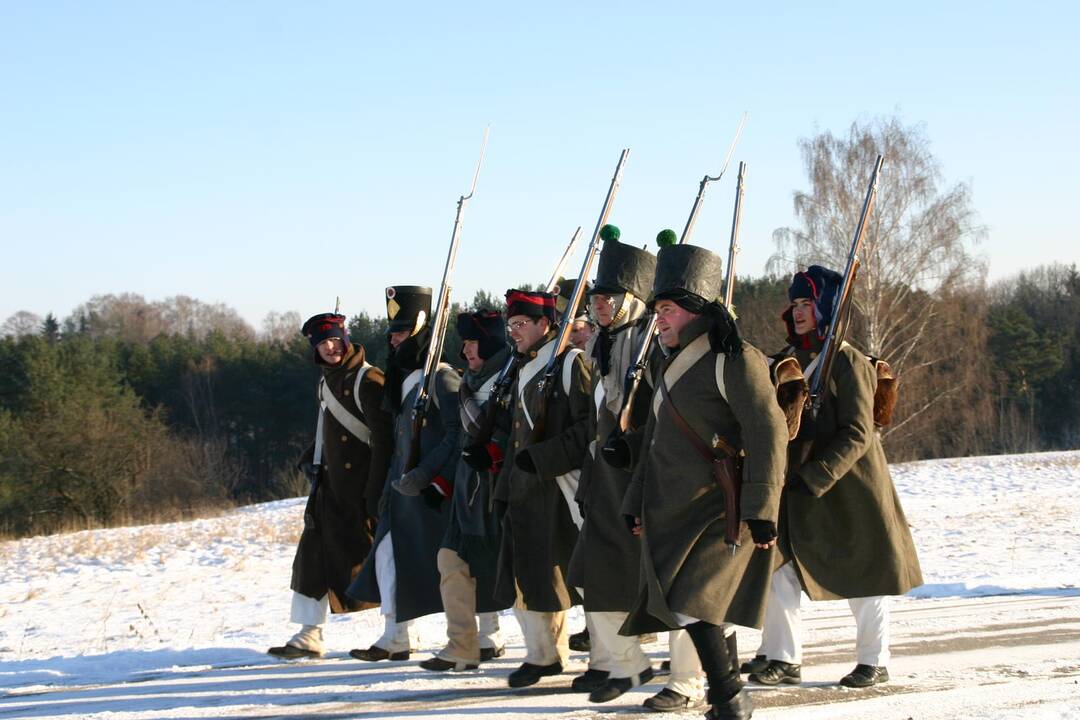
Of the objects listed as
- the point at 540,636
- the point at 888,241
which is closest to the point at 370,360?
the point at 888,241

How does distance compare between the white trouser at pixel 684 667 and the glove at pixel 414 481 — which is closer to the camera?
the white trouser at pixel 684 667

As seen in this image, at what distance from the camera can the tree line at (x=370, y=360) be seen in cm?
3316

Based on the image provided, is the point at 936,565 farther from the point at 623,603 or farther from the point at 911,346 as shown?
the point at 911,346

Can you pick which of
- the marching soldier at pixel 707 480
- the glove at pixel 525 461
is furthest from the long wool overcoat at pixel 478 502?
the marching soldier at pixel 707 480

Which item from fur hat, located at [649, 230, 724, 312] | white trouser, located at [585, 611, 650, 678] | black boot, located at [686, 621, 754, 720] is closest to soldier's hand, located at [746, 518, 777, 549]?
black boot, located at [686, 621, 754, 720]

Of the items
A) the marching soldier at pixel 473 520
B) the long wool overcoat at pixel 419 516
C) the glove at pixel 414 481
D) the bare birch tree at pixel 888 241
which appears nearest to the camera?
the marching soldier at pixel 473 520

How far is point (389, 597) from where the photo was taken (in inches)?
304

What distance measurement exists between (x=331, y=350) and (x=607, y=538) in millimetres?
2639

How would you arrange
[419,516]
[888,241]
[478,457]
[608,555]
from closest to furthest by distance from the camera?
[608,555] → [478,457] → [419,516] → [888,241]

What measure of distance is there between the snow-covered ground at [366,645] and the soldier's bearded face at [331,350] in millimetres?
1846

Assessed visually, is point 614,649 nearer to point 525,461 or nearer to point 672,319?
point 525,461

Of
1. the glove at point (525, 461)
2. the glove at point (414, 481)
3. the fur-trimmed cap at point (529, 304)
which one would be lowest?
the glove at point (414, 481)

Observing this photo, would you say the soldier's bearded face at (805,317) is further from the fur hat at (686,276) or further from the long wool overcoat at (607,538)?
the fur hat at (686,276)

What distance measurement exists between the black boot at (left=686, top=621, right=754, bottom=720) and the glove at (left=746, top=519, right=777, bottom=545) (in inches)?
17.1
